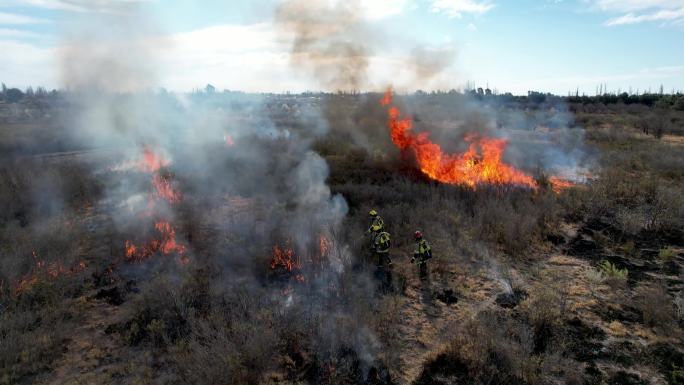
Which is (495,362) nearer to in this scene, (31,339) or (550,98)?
(31,339)

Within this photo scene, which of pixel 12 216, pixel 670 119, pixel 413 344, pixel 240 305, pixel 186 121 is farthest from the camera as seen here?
pixel 670 119

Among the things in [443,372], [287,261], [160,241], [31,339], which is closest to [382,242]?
[287,261]

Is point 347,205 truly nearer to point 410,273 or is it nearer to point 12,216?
point 410,273

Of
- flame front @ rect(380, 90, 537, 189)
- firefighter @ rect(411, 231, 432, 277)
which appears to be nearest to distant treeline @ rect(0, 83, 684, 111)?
flame front @ rect(380, 90, 537, 189)

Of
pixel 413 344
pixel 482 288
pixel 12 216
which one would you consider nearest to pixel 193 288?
pixel 413 344

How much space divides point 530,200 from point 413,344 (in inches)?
407

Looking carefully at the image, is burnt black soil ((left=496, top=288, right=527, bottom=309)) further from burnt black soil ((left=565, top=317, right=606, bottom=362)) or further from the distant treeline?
the distant treeline

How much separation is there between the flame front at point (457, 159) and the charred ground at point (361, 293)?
4.91 feet

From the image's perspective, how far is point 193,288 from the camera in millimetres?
8734

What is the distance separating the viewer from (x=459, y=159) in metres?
19.4

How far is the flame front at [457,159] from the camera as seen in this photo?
717 inches

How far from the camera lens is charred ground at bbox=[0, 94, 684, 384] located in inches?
263

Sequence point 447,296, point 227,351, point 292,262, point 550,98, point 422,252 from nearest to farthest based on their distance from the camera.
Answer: point 227,351, point 447,296, point 422,252, point 292,262, point 550,98

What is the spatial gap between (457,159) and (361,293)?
12302 mm
